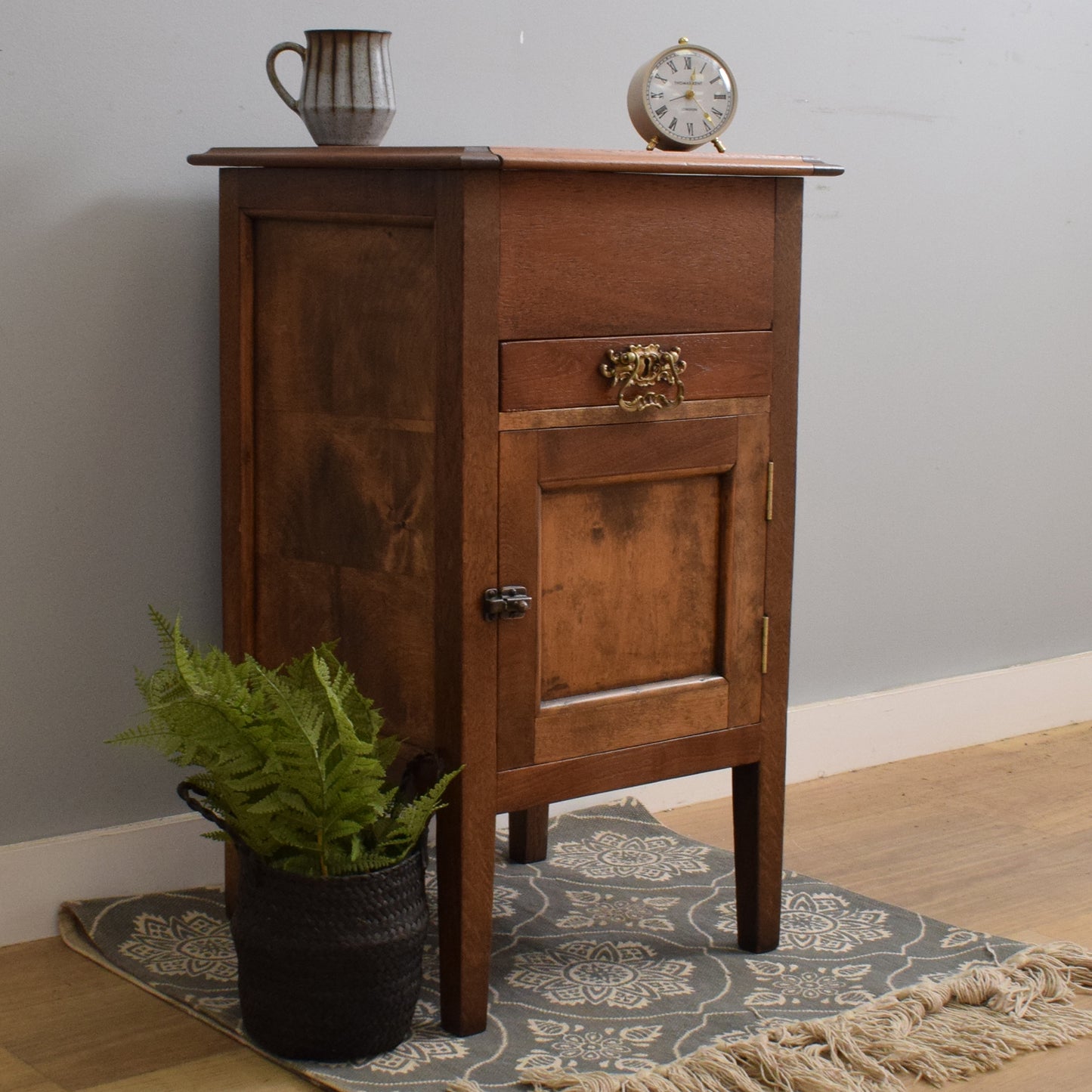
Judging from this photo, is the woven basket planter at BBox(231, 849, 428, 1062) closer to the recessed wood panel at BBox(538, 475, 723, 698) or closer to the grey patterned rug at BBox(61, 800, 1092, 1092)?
the grey patterned rug at BBox(61, 800, 1092, 1092)

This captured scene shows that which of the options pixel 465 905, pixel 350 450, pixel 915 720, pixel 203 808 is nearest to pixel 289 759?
pixel 203 808

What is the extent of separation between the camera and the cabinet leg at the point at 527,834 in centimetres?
223

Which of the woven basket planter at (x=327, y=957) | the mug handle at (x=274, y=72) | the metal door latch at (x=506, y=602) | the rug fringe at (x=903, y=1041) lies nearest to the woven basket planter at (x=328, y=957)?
the woven basket planter at (x=327, y=957)

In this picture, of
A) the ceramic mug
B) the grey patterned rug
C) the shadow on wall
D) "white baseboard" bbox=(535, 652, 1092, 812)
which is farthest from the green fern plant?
"white baseboard" bbox=(535, 652, 1092, 812)

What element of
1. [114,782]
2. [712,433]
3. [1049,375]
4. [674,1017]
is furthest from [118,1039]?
[1049,375]

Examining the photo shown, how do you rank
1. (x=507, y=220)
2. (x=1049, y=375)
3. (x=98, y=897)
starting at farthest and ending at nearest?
(x=1049, y=375) < (x=98, y=897) < (x=507, y=220)

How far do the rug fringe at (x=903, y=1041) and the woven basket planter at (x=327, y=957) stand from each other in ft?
0.43

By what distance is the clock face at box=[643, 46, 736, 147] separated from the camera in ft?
6.13

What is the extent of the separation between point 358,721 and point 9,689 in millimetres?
528

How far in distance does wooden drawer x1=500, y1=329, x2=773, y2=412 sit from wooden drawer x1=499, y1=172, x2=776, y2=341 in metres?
0.01

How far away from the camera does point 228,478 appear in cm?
196

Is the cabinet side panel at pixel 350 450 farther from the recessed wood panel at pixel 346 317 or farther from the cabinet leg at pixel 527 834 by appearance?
the cabinet leg at pixel 527 834

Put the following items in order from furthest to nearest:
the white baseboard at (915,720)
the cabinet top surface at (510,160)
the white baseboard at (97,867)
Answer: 1. the white baseboard at (915,720)
2. the white baseboard at (97,867)
3. the cabinet top surface at (510,160)

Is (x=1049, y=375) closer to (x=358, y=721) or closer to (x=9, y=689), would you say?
(x=358, y=721)
